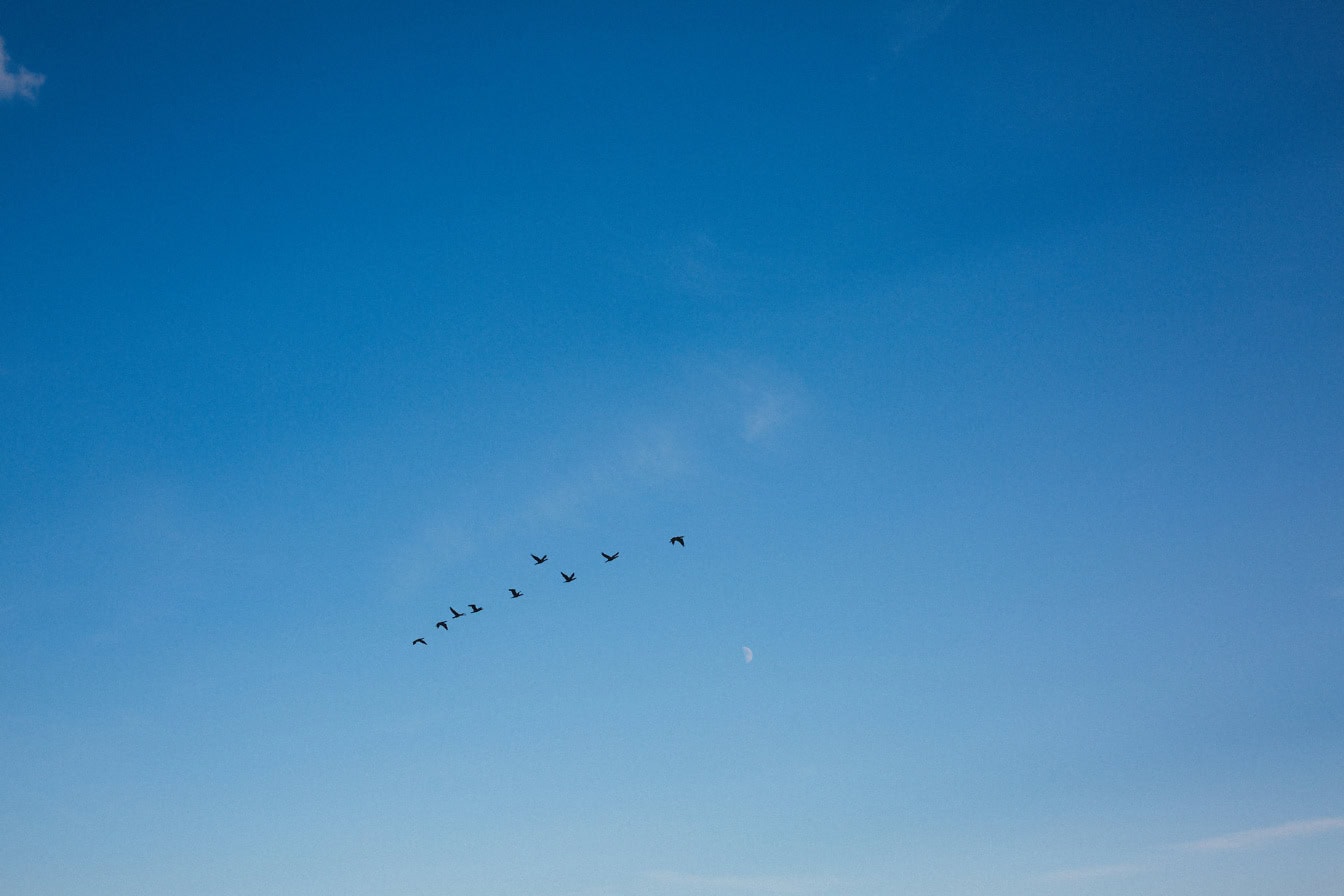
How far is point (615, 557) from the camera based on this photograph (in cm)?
10662

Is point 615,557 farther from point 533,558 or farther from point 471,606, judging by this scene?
point 471,606

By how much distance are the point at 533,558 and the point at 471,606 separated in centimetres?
984

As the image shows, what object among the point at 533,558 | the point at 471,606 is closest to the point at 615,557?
the point at 533,558

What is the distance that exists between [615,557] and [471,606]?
61.0ft

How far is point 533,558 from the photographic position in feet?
358

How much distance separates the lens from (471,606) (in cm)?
11169
